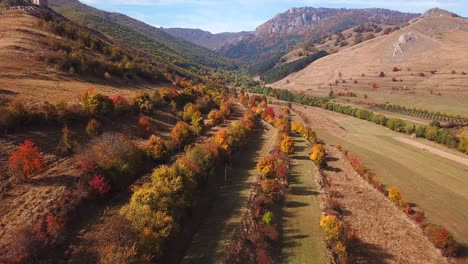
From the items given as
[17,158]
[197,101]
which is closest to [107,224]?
[17,158]

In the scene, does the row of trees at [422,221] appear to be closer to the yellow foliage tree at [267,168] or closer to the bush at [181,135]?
the yellow foliage tree at [267,168]

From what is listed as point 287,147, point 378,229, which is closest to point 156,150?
point 287,147

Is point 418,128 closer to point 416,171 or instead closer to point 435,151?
point 435,151

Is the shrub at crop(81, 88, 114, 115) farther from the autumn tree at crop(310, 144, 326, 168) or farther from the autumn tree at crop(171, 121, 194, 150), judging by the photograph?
the autumn tree at crop(310, 144, 326, 168)

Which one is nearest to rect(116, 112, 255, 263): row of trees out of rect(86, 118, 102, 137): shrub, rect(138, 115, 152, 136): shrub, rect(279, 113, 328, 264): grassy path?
rect(138, 115, 152, 136): shrub

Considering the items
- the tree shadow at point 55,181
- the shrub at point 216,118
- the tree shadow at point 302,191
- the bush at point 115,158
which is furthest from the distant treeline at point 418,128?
the tree shadow at point 55,181

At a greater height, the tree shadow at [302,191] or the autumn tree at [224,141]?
the autumn tree at [224,141]

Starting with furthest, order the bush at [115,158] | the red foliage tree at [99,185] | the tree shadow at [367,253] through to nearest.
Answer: the bush at [115,158] < the tree shadow at [367,253] < the red foliage tree at [99,185]
